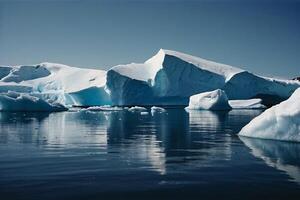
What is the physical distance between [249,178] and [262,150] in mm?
4279

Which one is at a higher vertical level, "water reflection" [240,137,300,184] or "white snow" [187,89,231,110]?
"white snow" [187,89,231,110]

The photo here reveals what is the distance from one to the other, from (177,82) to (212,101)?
39.9ft

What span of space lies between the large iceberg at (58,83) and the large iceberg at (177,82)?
28.0 feet

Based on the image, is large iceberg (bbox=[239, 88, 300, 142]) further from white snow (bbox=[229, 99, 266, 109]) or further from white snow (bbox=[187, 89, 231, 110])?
white snow (bbox=[229, 99, 266, 109])

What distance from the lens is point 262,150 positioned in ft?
37.6

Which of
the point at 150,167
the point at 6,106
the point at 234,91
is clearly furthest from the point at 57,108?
the point at 150,167

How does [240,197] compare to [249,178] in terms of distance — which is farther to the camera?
[249,178]

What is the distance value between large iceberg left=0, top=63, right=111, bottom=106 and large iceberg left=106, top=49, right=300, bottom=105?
8530 mm

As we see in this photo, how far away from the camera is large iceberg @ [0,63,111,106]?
7312cm

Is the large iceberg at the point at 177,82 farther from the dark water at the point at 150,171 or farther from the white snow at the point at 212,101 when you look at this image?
the dark water at the point at 150,171

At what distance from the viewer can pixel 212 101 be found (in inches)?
2042

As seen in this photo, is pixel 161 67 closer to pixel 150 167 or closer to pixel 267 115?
pixel 267 115

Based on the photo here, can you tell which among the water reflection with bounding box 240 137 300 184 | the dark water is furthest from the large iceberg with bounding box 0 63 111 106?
the dark water

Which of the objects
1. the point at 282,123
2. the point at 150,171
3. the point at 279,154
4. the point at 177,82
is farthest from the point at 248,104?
the point at 150,171
